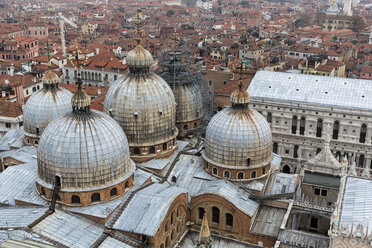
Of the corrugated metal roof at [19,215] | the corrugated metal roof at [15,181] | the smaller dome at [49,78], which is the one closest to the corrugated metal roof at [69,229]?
the corrugated metal roof at [19,215]

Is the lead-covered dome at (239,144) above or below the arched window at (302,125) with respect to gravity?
above

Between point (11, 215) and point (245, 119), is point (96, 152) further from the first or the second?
point (245, 119)

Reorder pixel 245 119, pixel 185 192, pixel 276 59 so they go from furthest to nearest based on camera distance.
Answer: pixel 276 59 < pixel 245 119 < pixel 185 192

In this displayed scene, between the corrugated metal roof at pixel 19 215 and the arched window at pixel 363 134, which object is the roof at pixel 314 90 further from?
the corrugated metal roof at pixel 19 215

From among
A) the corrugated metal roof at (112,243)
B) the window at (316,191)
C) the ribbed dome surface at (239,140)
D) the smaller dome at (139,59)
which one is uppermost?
the smaller dome at (139,59)

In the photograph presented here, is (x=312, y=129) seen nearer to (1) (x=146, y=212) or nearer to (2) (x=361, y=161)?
(2) (x=361, y=161)

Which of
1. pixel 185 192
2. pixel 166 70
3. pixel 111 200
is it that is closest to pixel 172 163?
pixel 185 192

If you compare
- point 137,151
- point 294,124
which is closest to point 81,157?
point 137,151
